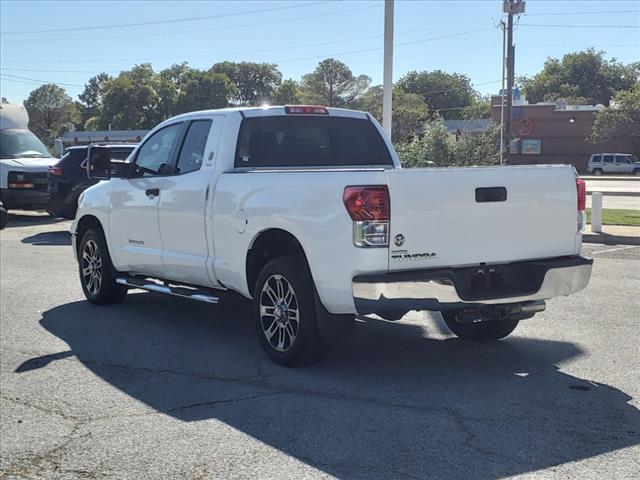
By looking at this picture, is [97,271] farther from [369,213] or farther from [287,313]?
[369,213]

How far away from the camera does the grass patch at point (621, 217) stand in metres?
16.9

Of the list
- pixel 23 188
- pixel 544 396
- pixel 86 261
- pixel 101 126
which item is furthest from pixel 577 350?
pixel 101 126

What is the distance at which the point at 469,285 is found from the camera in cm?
516

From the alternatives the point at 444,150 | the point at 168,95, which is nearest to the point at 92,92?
the point at 168,95

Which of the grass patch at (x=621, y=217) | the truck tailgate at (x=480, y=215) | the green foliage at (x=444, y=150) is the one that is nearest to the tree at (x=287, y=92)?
the green foliage at (x=444, y=150)

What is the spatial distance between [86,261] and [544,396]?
5.52 meters

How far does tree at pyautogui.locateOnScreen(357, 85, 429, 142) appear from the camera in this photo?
67188 mm

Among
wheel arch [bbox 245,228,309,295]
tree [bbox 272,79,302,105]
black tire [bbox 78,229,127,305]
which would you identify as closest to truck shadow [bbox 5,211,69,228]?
black tire [bbox 78,229,127,305]

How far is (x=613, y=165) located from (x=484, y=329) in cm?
5298

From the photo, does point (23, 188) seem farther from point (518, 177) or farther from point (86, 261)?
point (518, 177)

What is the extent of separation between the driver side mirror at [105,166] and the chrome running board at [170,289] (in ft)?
3.61

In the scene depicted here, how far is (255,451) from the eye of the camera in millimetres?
4246

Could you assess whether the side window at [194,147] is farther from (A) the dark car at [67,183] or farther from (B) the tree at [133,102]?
(B) the tree at [133,102]

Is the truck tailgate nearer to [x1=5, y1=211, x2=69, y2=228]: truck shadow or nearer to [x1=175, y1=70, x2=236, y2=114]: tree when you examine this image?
[x1=5, y1=211, x2=69, y2=228]: truck shadow
